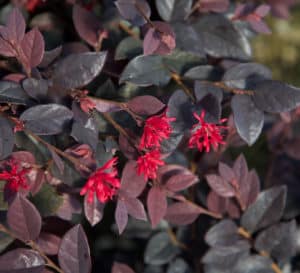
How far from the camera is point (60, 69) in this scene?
3.19 ft

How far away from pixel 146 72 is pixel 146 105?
11 cm

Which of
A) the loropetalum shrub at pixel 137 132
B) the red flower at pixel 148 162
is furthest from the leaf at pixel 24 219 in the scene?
the red flower at pixel 148 162

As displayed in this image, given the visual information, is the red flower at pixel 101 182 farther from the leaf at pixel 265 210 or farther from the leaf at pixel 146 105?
the leaf at pixel 265 210

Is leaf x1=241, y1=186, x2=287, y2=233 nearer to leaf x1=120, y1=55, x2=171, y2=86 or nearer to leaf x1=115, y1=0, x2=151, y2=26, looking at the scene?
leaf x1=120, y1=55, x2=171, y2=86

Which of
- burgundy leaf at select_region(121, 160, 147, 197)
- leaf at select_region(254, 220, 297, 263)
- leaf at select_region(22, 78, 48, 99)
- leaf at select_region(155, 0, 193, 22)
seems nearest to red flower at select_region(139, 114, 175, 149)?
burgundy leaf at select_region(121, 160, 147, 197)

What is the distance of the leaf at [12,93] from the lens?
0.91 meters

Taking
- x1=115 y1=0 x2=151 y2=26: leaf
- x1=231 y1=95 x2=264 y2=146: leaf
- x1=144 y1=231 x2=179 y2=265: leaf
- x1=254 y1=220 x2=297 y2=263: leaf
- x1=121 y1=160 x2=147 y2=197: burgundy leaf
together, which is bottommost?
x1=144 y1=231 x2=179 y2=265: leaf

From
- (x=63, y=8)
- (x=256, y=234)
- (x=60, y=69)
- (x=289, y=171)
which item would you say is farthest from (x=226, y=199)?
(x=63, y=8)

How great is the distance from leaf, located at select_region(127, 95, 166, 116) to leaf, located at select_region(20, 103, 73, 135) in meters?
0.12

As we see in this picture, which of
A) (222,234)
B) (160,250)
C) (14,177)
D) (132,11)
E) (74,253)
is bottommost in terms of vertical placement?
(160,250)

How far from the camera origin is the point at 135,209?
990 mm

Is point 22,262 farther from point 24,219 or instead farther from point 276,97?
point 276,97

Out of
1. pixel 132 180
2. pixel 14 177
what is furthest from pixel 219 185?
pixel 14 177

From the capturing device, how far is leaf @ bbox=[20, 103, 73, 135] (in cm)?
90
